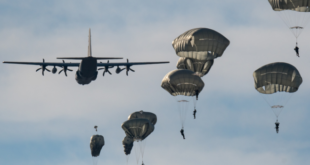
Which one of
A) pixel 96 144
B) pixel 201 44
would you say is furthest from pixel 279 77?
pixel 96 144

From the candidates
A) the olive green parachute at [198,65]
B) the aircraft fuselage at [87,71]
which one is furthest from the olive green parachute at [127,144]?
the olive green parachute at [198,65]

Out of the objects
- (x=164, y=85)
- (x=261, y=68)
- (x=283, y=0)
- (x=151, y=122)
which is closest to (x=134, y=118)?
(x=151, y=122)

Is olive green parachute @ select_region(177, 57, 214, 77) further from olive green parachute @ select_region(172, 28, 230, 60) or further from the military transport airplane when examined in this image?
the military transport airplane

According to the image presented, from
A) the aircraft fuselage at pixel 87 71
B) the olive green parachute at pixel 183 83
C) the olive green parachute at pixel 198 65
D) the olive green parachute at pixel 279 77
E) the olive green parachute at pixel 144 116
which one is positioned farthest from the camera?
the olive green parachute at pixel 144 116

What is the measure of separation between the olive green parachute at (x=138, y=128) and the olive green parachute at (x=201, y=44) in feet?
43.0

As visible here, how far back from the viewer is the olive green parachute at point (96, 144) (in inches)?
3794

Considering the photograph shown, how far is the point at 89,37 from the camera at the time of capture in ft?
306

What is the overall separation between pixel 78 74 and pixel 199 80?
65.6ft

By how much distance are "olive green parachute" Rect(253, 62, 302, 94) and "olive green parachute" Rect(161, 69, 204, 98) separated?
800 cm

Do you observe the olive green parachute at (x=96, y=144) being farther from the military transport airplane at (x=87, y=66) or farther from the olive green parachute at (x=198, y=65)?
the olive green parachute at (x=198, y=65)

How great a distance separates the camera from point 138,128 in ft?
277

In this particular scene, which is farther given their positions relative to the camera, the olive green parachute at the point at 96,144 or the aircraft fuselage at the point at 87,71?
the olive green parachute at the point at 96,144

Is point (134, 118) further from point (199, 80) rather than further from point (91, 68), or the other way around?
point (199, 80)

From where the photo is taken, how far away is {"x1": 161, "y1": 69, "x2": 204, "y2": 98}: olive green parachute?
73062mm
